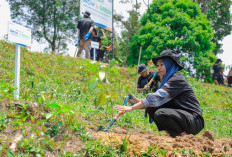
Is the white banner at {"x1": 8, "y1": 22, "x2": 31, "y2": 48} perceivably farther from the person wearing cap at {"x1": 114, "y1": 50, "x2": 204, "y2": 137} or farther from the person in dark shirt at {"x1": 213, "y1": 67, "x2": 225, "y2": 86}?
the person in dark shirt at {"x1": 213, "y1": 67, "x2": 225, "y2": 86}

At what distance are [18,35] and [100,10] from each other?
9.17m

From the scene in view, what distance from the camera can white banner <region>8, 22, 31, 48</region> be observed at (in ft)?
9.10

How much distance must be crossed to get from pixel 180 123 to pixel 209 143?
18.9 inches

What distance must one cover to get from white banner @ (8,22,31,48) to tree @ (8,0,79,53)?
1859cm

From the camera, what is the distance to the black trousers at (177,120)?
9.68ft

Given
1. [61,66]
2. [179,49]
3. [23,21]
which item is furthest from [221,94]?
[23,21]

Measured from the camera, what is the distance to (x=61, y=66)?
279 inches

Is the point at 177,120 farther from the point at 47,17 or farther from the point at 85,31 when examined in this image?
the point at 47,17

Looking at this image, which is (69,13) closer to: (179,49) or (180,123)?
(179,49)

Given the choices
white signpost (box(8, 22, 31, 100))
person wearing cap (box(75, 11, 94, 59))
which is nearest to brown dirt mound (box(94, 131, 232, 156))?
white signpost (box(8, 22, 31, 100))

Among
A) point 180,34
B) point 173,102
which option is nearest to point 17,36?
point 173,102

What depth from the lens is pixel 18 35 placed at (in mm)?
2891

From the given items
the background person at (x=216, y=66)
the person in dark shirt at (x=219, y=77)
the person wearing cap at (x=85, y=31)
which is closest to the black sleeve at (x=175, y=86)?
the person wearing cap at (x=85, y=31)

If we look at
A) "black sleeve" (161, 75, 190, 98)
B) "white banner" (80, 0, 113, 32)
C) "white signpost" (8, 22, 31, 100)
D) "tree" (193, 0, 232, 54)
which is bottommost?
"black sleeve" (161, 75, 190, 98)
